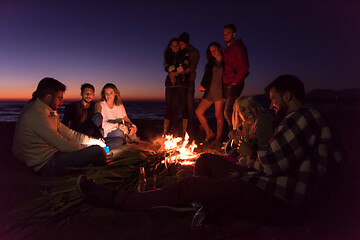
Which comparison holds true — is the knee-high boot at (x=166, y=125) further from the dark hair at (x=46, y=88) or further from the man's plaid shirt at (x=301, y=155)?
the man's plaid shirt at (x=301, y=155)

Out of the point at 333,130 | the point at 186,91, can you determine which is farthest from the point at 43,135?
the point at 186,91

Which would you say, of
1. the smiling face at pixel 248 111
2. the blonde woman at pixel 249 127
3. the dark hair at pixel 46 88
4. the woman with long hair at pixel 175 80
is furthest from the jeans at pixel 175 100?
the dark hair at pixel 46 88

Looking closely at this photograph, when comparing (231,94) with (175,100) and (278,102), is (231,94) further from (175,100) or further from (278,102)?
(278,102)

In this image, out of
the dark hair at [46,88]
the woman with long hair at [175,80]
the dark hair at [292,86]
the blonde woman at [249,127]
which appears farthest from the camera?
the woman with long hair at [175,80]

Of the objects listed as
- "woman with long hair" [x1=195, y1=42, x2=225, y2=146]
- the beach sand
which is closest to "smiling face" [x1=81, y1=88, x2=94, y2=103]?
the beach sand

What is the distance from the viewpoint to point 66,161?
3.37 meters

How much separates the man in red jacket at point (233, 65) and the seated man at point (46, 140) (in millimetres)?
3099

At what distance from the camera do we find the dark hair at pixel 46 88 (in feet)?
10.7

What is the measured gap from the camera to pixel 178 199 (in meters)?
2.23

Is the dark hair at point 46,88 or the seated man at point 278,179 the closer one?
the seated man at point 278,179

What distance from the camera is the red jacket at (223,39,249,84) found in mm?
5254

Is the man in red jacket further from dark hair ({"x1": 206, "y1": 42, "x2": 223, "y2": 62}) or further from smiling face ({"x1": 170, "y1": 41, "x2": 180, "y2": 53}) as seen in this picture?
smiling face ({"x1": 170, "y1": 41, "x2": 180, "y2": 53})

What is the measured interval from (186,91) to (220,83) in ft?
2.75

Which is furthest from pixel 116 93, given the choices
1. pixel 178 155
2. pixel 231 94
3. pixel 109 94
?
pixel 231 94
